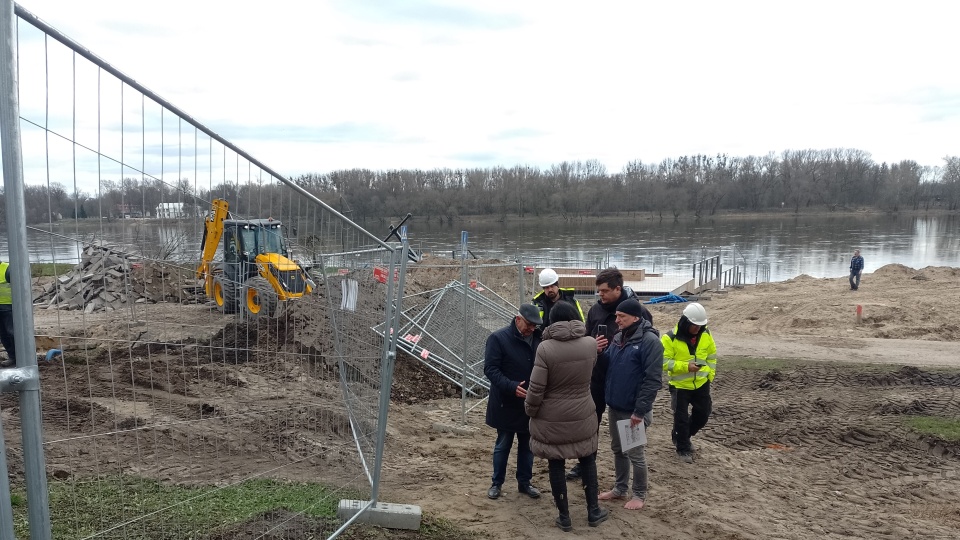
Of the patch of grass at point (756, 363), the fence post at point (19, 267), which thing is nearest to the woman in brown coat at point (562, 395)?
the fence post at point (19, 267)

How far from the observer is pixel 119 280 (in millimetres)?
2555

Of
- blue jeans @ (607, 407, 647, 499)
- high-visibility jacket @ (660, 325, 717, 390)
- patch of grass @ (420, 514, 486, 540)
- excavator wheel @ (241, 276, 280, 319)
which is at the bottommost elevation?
patch of grass @ (420, 514, 486, 540)

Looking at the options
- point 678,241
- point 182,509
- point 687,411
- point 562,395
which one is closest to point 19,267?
point 182,509

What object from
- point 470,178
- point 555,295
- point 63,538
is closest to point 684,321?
point 555,295

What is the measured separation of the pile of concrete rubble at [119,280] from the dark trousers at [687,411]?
4973 millimetres

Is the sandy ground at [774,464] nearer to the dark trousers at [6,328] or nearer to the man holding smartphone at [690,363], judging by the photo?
the man holding smartphone at [690,363]

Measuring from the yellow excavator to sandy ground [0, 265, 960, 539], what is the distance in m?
0.12

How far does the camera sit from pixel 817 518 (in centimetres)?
551

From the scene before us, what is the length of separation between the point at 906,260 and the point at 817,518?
4017 centimetres

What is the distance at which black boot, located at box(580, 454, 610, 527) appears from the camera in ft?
15.8

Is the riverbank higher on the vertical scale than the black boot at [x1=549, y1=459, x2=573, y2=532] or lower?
higher

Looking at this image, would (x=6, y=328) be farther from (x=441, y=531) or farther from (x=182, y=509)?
(x=441, y=531)

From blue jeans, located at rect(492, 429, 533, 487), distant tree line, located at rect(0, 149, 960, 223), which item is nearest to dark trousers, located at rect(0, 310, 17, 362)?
blue jeans, located at rect(492, 429, 533, 487)

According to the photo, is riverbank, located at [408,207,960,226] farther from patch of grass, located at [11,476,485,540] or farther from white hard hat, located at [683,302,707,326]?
patch of grass, located at [11,476,485,540]
